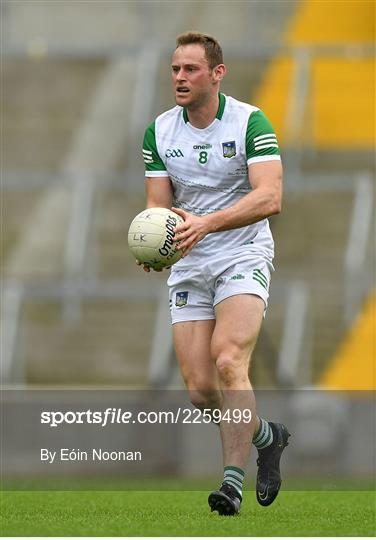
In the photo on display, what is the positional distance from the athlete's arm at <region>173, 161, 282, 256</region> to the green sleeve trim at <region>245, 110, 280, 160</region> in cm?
5

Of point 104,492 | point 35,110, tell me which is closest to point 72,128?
point 35,110

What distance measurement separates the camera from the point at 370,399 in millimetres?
10867

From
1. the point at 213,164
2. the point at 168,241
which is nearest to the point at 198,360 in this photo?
the point at 168,241

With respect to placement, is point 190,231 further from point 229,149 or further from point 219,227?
point 229,149

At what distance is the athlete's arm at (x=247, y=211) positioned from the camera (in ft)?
20.2

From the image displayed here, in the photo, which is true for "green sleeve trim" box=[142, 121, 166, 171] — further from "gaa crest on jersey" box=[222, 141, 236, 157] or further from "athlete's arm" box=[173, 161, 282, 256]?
"athlete's arm" box=[173, 161, 282, 256]

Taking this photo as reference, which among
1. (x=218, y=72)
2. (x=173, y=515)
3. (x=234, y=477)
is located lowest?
(x=173, y=515)

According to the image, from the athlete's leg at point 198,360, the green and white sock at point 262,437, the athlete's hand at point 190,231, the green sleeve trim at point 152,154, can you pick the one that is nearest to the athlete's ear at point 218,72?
the green sleeve trim at point 152,154

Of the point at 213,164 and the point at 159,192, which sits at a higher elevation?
the point at 213,164

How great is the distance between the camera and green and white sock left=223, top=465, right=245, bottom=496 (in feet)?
20.0

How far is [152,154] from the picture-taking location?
22.1ft

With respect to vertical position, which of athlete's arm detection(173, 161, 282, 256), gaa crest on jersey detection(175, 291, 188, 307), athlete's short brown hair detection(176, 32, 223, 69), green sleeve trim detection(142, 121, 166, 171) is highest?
athlete's short brown hair detection(176, 32, 223, 69)

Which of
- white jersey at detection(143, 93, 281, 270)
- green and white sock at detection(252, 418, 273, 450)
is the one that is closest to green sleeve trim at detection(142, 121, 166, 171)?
white jersey at detection(143, 93, 281, 270)

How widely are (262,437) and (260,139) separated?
149 centimetres
